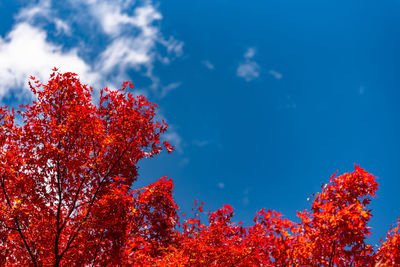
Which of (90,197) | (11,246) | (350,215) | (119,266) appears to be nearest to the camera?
A: (350,215)

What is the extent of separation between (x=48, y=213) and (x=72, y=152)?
2.42 m

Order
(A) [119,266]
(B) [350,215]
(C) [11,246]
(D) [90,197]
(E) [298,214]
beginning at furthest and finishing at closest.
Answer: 1. (D) [90,197]
2. (C) [11,246]
3. (A) [119,266]
4. (E) [298,214]
5. (B) [350,215]

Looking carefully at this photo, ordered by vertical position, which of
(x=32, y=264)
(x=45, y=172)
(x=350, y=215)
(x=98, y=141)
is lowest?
(x=32, y=264)

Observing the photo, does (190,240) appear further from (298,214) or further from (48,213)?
(48,213)

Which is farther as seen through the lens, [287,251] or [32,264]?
[32,264]

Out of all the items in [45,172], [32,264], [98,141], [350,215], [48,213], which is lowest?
[32,264]

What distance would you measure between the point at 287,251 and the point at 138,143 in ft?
20.0

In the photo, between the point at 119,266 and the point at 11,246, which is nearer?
the point at 119,266

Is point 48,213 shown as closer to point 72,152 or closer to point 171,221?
point 72,152

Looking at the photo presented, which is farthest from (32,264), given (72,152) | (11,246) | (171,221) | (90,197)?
(171,221)

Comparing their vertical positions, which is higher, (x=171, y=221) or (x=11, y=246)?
(x=171, y=221)

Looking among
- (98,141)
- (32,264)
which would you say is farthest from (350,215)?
(32,264)

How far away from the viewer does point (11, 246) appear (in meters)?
10.9

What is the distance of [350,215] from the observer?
7.91 metres
